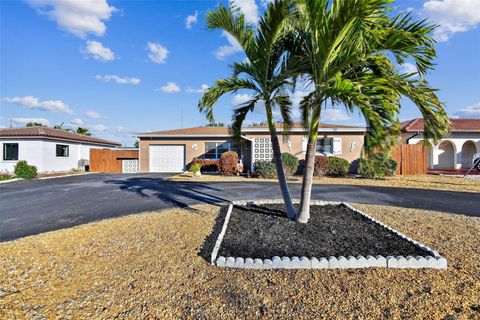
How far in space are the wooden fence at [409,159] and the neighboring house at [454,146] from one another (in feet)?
11.1

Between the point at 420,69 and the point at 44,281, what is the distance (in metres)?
7.09

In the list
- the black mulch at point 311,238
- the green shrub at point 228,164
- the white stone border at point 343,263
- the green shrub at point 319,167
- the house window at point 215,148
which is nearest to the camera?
the white stone border at point 343,263

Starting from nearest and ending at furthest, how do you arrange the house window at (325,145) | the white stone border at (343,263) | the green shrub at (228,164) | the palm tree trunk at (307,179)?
the white stone border at (343,263) → the palm tree trunk at (307,179) → the green shrub at (228,164) → the house window at (325,145)

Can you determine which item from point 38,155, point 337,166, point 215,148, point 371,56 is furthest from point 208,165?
point 371,56

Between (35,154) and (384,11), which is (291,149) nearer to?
(384,11)

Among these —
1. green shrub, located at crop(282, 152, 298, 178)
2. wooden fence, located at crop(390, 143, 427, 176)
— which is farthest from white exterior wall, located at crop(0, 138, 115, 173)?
wooden fence, located at crop(390, 143, 427, 176)

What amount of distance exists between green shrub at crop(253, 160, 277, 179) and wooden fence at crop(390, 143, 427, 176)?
353 inches

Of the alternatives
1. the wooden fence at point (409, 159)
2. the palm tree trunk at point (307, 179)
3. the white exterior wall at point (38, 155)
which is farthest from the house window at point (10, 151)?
the wooden fence at point (409, 159)

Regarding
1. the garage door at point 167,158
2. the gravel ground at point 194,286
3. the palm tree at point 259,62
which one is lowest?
the gravel ground at point 194,286

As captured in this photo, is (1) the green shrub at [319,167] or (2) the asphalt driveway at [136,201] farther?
(1) the green shrub at [319,167]

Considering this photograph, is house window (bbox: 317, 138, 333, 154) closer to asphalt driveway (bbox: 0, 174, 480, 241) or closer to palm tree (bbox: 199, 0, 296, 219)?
asphalt driveway (bbox: 0, 174, 480, 241)

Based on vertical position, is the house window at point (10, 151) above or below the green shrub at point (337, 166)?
above

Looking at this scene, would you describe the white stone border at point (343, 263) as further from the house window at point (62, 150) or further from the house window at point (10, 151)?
the house window at point (10, 151)

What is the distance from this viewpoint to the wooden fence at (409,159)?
17438 millimetres
